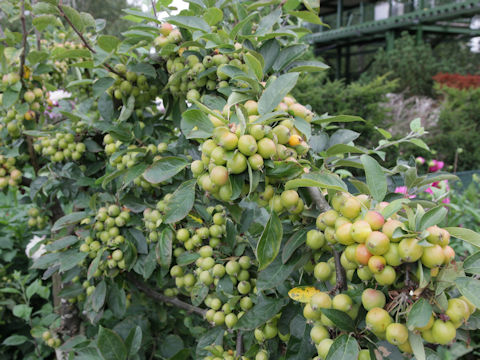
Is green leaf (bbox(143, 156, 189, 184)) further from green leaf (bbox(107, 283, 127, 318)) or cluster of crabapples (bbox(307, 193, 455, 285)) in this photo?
green leaf (bbox(107, 283, 127, 318))

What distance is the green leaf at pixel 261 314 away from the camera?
0.95 meters

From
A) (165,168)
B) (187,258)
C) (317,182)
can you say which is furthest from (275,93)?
(187,258)

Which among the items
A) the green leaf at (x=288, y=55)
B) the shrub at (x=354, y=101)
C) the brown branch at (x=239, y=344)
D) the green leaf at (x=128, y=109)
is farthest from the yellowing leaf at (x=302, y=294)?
the shrub at (x=354, y=101)

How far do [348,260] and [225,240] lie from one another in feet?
1.78

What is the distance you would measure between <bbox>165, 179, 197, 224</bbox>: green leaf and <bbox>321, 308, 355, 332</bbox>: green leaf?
41 centimetres

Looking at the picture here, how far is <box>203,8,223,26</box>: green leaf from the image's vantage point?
3.34 feet

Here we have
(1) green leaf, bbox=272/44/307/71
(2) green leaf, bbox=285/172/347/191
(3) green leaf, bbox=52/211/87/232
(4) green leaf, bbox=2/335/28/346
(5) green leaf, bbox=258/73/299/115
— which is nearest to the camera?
(2) green leaf, bbox=285/172/347/191

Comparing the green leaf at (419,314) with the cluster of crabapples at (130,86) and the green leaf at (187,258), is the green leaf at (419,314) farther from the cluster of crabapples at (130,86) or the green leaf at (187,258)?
the cluster of crabapples at (130,86)

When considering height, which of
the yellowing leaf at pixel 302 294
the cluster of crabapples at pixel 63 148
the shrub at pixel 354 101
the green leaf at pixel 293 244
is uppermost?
the cluster of crabapples at pixel 63 148

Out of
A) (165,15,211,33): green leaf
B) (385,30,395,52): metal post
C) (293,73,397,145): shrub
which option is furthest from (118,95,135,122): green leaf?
(385,30,395,52): metal post

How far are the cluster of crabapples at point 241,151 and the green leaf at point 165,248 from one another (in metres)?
0.43

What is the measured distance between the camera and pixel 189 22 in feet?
3.34

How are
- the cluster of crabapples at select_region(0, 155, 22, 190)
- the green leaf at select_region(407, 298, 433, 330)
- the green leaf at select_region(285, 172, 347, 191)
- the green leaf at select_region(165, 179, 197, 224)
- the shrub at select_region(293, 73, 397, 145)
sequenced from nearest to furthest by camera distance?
the green leaf at select_region(407, 298, 433, 330), the green leaf at select_region(285, 172, 347, 191), the green leaf at select_region(165, 179, 197, 224), the cluster of crabapples at select_region(0, 155, 22, 190), the shrub at select_region(293, 73, 397, 145)

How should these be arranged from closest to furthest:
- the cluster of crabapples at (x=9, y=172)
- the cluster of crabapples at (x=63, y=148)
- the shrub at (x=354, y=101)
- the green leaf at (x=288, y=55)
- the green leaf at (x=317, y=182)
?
the green leaf at (x=317, y=182) < the green leaf at (x=288, y=55) < the cluster of crabapples at (x=63, y=148) < the cluster of crabapples at (x=9, y=172) < the shrub at (x=354, y=101)
